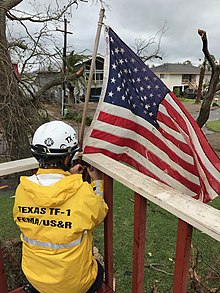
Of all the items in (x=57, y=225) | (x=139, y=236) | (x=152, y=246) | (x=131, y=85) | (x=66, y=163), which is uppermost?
(x=131, y=85)

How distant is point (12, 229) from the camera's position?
14.1 feet

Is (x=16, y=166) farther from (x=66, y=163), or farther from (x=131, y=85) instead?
(x=131, y=85)

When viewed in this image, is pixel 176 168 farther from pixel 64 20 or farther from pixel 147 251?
pixel 64 20

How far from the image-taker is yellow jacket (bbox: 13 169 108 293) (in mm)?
1444

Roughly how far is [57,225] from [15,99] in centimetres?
397

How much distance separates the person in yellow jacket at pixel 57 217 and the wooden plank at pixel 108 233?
183 mm

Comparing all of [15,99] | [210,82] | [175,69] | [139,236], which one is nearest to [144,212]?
[139,236]

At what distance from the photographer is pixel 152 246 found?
383cm

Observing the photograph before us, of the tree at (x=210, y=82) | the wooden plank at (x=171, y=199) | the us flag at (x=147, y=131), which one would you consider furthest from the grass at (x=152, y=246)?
the tree at (x=210, y=82)

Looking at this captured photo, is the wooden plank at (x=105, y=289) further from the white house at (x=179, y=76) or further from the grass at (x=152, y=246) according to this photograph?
the white house at (x=179, y=76)

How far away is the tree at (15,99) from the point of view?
15.9 ft

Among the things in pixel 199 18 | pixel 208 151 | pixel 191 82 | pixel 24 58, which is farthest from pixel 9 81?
pixel 191 82

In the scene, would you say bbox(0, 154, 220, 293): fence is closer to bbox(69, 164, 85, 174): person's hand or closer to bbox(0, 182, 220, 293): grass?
bbox(69, 164, 85, 174): person's hand

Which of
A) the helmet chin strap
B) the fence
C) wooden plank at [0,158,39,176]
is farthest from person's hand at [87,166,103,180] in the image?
wooden plank at [0,158,39,176]
